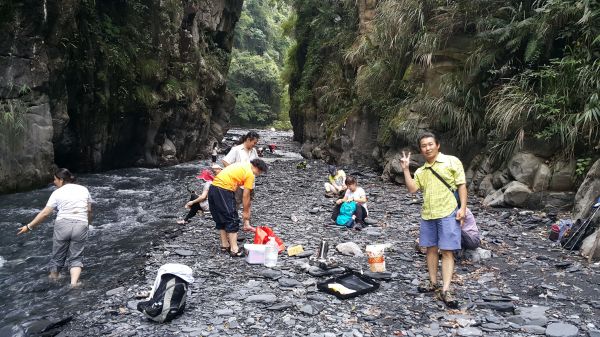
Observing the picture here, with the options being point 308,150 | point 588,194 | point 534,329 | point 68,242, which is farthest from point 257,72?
point 534,329

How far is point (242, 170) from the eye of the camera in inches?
275

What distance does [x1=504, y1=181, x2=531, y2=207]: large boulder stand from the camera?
32.4 ft

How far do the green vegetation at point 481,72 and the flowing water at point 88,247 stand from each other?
796cm

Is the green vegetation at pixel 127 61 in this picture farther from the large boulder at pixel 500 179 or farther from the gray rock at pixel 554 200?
the gray rock at pixel 554 200

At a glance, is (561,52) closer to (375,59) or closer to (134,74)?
(375,59)

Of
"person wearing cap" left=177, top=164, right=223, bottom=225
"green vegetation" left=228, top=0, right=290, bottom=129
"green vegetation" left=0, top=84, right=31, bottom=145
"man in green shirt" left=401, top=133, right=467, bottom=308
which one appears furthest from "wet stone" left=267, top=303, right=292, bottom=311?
"green vegetation" left=228, top=0, right=290, bottom=129

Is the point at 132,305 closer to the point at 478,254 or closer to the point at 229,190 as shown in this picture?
the point at 229,190

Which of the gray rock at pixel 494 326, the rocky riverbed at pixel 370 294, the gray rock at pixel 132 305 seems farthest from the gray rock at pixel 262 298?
the gray rock at pixel 494 326

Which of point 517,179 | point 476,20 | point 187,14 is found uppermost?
point 187,14

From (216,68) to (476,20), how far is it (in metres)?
17.1

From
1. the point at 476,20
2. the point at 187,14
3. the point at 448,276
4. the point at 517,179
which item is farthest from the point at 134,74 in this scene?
the point at 448,276

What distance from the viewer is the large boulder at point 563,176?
9477 millimetres

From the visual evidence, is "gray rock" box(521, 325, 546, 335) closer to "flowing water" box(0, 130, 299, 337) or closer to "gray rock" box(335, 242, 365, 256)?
"gray rock" box(335, 242, 365, 256)

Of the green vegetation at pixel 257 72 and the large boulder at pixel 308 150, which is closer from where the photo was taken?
the large boulder at pixel 308 150
